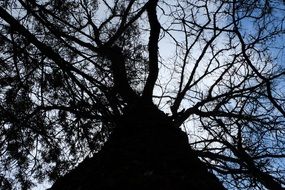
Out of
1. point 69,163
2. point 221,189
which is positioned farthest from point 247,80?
point 221,189

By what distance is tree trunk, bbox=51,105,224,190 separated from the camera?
157 centimetres

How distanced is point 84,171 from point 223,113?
336 cm

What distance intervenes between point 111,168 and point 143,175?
274 mm

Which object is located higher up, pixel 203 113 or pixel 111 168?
pixel 203 113

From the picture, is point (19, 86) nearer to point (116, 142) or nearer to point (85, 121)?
point (85, 121)

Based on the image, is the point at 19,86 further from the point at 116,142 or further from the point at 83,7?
the point at 116,142

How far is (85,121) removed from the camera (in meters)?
4.80

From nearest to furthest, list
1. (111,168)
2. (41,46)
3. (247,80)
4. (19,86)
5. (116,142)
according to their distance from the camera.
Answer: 1. (111,168)
2. (116,142)
3. (41,46)
4. (19,86)
5. (247,80)

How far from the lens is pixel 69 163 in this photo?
4805mm

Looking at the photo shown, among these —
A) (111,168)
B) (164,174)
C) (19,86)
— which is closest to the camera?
(164,174)

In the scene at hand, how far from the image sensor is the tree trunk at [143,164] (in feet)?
5.15

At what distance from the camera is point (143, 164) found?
71.4 inches

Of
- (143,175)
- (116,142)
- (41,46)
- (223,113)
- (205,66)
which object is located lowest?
(143,175)

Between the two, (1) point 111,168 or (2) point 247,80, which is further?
(2) point 247,80
